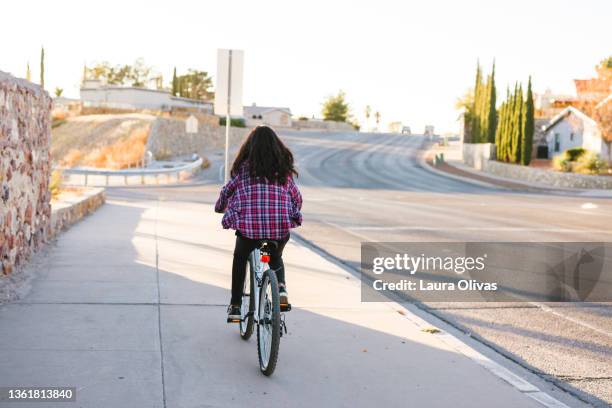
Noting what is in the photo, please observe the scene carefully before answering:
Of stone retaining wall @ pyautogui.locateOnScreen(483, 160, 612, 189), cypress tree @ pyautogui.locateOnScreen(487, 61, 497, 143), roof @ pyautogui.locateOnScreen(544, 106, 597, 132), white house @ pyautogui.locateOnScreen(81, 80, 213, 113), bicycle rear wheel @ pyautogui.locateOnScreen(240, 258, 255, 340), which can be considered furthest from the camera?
white house @ pyautogui.locateOnScreen(81, 80, 213, 113)

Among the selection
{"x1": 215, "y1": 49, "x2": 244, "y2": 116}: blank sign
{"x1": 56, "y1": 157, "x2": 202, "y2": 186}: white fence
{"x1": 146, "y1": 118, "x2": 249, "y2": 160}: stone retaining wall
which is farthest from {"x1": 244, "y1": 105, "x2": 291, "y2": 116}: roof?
{"x1": 215, "y1": 49, "x2": 244, "y2": 116}: blank sign

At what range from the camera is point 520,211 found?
2380 centimetres

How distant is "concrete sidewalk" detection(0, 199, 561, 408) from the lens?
505 cm

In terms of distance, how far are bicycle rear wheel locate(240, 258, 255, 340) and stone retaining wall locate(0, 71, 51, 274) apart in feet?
10.7

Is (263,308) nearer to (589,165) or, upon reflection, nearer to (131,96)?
(589,165)

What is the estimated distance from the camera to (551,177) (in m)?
47.3

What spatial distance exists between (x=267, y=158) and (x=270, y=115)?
396 feet

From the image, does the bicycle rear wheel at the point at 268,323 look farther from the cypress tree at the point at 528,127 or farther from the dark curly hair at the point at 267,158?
Result: the cypress tree at the point at 528,127

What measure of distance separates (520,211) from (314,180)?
23.2 m

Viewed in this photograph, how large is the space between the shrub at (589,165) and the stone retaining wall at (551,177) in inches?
84.7

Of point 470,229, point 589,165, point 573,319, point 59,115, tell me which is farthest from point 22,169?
point 59,115

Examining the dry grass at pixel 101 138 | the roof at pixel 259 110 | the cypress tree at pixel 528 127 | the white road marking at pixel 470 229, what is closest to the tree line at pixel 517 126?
the cypress tree at pixel 528 127

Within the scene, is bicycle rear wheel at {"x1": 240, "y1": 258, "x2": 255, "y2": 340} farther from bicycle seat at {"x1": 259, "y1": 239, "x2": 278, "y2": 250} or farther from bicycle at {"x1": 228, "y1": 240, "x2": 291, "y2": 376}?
bicycle seat at {"x1": 259, "y1": 239, "x2": 278, "y2": 250}

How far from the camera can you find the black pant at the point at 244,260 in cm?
591
